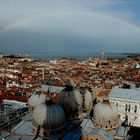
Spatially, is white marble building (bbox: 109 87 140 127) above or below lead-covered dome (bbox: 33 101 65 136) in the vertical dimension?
below

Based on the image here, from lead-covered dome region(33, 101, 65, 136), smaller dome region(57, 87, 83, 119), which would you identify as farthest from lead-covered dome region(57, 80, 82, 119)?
lead-covered dome region(33, 101, 65, 136)

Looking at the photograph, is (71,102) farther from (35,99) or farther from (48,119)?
(48,119)

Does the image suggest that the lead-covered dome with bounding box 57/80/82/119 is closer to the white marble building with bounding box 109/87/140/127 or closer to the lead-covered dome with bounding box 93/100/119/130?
the lead-covered dome with bounding box 93/100/119/130

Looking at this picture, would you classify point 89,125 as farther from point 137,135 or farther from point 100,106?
point 137,135

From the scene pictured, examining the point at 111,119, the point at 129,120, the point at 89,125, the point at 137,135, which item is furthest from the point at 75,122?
the point at 129,120

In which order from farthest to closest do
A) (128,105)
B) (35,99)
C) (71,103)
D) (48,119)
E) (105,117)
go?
(128,105), (35,99), (71,103), (105,117), (48,119)

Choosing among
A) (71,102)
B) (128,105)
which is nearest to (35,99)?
(71,102)

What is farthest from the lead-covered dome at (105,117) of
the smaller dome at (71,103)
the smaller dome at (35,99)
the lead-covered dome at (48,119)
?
the smaller dome at (35,99)
